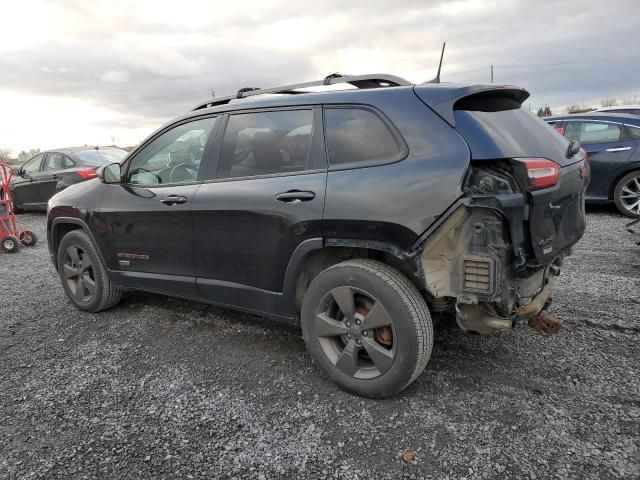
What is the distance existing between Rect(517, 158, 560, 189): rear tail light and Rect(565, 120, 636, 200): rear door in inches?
233

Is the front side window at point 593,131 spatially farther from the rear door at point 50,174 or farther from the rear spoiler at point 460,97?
the rear door at point 50,174

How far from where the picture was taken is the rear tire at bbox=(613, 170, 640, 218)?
7.27 metres

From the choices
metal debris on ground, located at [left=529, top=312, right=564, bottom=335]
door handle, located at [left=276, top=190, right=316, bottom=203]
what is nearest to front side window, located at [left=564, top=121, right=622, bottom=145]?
metal debris on ground, located at [left=529, top=312, right=564, bottom=335]

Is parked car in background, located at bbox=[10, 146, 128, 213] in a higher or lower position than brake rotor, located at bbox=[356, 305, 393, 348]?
higher

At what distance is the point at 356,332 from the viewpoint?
2727 mm

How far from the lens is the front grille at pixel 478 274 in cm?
236

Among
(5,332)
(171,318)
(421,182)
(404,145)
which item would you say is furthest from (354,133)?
(5,332)

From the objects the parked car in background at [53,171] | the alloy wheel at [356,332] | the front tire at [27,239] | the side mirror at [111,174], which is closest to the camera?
the alloy wheel at [356,332]

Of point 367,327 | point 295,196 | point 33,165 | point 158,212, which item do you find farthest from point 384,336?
point 33,165

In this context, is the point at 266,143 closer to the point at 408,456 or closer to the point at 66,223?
the point at 408,456

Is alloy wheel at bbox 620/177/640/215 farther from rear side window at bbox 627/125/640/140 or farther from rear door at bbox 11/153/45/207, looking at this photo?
rear door at bbox 11/153/45/207

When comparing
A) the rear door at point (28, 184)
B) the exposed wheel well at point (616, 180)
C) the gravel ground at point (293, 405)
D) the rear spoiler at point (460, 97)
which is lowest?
the gravel ground at point (293, 405)

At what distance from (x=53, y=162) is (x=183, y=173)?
338 inches

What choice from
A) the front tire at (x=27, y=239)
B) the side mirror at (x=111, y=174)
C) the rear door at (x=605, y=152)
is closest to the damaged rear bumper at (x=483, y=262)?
the side mirror at (x=111, y=174)
